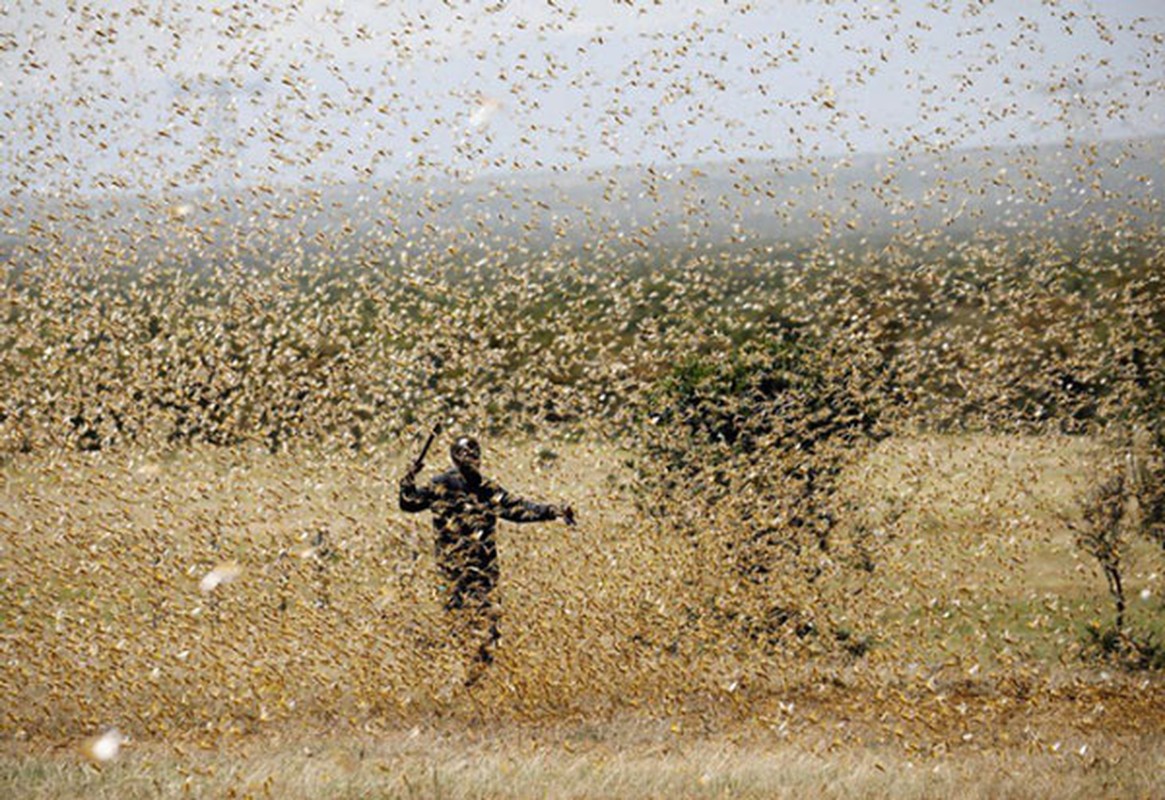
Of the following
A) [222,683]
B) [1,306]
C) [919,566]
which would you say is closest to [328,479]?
[1,306]

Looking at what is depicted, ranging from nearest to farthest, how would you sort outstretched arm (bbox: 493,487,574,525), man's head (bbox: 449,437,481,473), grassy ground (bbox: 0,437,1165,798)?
grassy ground (bbox: 0,437,1165,798) < outstretched arm (bbox: 493,487,574,525) < man's head (bbox: 449,437,481,473)

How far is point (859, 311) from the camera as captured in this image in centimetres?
1423

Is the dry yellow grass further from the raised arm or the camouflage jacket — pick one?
the raised arm

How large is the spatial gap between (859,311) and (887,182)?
2566mm

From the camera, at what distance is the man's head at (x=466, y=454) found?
9.01 meters

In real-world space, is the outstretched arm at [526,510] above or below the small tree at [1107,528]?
above

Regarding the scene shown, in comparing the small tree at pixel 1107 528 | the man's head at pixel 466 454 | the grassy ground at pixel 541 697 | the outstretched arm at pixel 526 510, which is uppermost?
the man's head at pixel 466 454

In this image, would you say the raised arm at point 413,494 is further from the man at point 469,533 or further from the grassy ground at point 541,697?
the grassy ground at point 541,697

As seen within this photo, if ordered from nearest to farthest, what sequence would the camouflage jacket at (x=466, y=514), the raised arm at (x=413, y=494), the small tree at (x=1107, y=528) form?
the raised arm at (x=413, y=494) → the camouflage jacket at (x=466, y=514) → the small tree at (x=1107, y=528)

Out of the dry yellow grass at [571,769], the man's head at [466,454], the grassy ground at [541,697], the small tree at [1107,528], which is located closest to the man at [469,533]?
the man's head at [466,454]

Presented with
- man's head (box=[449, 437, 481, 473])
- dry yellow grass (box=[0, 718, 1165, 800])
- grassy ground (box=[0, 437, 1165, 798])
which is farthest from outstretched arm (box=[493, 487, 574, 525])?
dry yellow grass (box=[0, 718, 1165, 800])

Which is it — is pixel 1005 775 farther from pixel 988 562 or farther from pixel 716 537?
pixel 988 562

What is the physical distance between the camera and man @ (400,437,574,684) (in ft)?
29.4

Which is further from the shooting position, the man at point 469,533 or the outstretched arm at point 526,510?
the man at point 469,533
